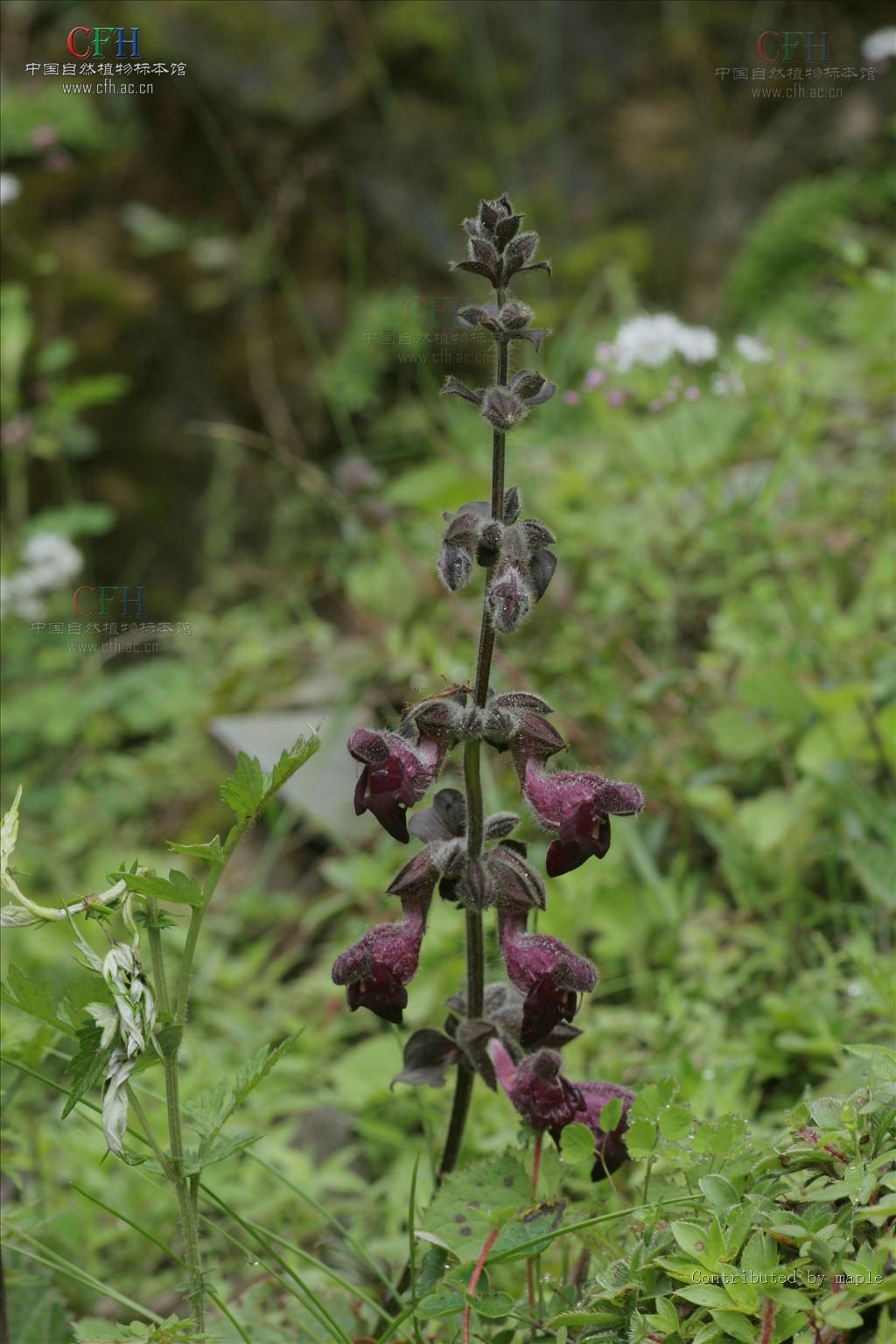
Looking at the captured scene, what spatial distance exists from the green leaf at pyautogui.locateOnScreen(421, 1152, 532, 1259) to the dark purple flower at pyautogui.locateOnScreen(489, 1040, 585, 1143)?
0.05 m

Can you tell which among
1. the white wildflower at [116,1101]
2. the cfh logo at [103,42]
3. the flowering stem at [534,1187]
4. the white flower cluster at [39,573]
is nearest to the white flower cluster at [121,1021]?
the white wildflower at [116,1101]

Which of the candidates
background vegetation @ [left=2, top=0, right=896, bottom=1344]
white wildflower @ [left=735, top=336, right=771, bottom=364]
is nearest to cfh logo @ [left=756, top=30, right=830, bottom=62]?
background vegetation @ [left=2, top=0, right=896, bottom=1344]

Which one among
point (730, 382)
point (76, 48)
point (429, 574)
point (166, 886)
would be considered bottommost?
point (166, 886)

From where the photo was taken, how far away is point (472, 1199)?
1.30 metres

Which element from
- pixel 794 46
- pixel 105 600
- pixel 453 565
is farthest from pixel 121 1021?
pixel 794 46

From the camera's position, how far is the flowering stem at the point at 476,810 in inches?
52.2

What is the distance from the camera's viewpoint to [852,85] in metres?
6.13

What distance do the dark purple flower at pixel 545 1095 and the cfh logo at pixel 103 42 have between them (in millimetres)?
5888

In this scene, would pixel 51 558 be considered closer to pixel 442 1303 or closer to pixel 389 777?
pixel 389 777

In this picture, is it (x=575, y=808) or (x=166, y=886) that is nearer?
(x=166, y=886)

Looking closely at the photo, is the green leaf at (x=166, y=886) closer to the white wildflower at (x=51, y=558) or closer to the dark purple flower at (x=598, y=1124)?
the dark purple flower at (x=598, y=1124)

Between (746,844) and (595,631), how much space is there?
850 mm

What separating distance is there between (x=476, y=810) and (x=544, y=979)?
0.68 ft

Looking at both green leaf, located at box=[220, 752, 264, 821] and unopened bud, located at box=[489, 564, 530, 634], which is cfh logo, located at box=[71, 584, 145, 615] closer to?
unopened bud, located at box=[489, 564, 530, 634]
